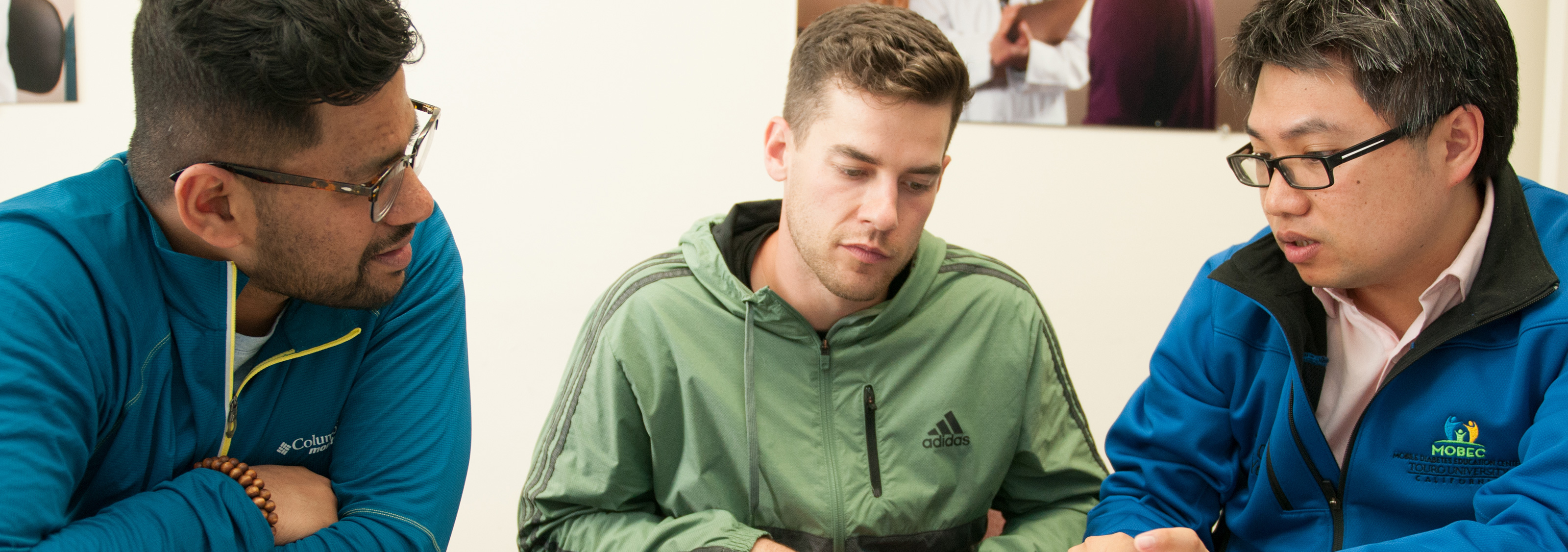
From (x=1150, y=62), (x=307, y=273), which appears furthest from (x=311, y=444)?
(x=1150, y=62)

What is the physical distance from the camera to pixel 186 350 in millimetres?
1099

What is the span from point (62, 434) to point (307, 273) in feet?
0.98

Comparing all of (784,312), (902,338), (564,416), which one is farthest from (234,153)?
(902,338)

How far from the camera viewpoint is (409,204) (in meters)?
1.17

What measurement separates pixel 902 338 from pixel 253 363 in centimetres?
92

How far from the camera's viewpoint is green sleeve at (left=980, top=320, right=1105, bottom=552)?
1451 millimetres

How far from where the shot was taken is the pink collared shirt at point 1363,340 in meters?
1.17

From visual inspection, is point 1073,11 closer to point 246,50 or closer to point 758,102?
point 758,102

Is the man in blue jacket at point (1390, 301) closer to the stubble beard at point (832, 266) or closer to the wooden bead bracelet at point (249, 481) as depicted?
the stubble beard at point (832, 266)

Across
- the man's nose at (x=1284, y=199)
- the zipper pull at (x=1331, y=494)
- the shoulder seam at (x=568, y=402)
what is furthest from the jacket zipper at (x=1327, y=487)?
the shoulder seam at (x=568, y=402)

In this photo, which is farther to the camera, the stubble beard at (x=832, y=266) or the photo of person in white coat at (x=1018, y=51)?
the photo of person in white coat at (x=1018, y=51)

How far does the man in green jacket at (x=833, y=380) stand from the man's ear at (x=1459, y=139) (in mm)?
608

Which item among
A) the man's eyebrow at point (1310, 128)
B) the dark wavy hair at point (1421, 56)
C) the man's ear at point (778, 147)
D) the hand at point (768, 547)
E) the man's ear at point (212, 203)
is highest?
the dark wavy hair at point (1421, 56)

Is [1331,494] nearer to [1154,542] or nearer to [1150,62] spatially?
[1154,542]
